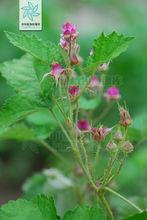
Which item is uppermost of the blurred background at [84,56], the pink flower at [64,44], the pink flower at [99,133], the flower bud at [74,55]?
the pink flower at [64,44]

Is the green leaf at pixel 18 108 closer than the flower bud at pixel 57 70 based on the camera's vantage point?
No

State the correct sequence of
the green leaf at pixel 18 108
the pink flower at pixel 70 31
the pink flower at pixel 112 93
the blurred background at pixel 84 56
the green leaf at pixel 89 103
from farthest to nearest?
the blurred background at pixel 84 56 → the green leaf at pixel 89 103 → the pink flower at pixel 112 93 → the green leaf at pixel 18 108 → the pink flower at pixel 70 31

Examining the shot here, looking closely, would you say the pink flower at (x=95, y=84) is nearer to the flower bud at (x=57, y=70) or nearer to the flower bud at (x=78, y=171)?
the flower bud at (x=57, y=70)

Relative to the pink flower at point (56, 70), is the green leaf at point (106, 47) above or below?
above

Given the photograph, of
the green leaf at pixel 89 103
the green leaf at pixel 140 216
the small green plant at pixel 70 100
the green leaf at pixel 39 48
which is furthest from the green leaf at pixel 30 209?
the green leaf at pixel 89 103

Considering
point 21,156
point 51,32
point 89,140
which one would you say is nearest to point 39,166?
point 21,156
